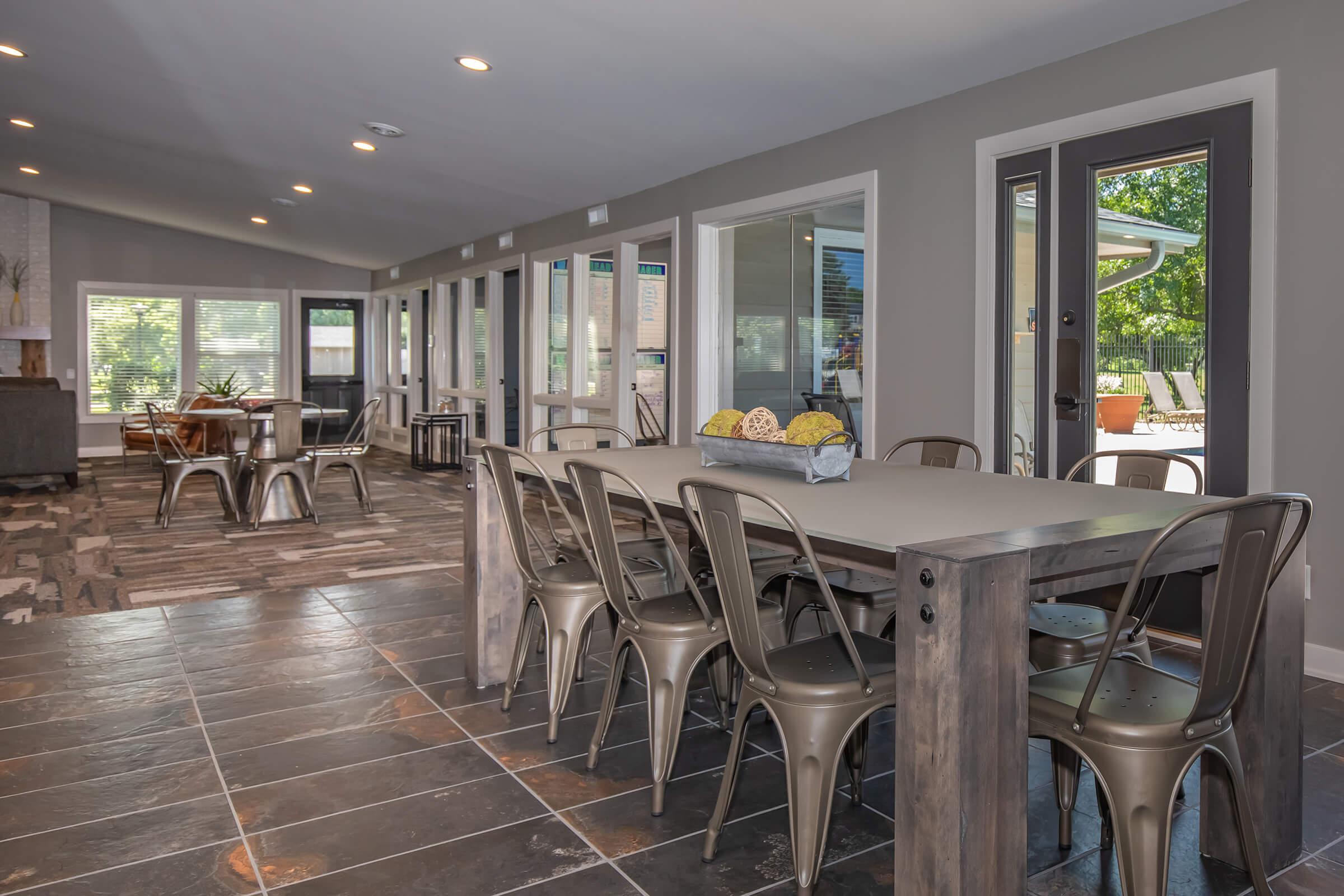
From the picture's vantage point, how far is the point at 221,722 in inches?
115

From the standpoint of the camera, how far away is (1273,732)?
198cm

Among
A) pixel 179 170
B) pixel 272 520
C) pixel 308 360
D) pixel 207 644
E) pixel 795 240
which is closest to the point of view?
pixel 207 644

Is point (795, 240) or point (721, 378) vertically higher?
point (795, 240)

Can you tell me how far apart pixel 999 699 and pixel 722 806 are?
2.43 ft

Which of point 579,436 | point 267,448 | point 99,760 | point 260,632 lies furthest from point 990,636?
point 267,448

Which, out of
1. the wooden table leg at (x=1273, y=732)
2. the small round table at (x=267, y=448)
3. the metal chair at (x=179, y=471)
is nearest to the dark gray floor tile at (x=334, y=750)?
the wooden table leg at (x=1273, y=732)

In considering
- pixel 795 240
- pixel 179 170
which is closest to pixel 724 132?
pixel 795 240

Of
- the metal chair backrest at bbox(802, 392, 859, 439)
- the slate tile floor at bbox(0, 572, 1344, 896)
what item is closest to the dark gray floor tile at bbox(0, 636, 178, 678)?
the slate tile floor at bbox(0, 572, 1344, 896)

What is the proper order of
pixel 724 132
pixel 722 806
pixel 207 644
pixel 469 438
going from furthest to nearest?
pixel 469 438
pixel 724 132
pixel 207 644
pixel 722 806

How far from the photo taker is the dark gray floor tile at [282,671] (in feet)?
10.8

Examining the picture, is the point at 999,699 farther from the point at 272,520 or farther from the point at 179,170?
the point at 179,170

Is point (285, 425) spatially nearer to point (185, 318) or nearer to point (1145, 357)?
point (1145, 357)

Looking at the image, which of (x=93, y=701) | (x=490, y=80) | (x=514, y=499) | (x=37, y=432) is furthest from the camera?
(x=37, y=432)

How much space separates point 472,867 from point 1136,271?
128 inches
